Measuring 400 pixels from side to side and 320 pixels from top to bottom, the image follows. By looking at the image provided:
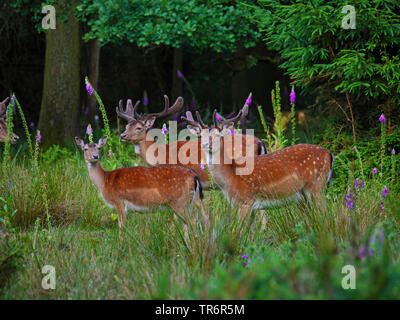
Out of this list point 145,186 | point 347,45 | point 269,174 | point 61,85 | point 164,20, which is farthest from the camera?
point 61,85

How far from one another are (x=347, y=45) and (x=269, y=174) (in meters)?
2.35

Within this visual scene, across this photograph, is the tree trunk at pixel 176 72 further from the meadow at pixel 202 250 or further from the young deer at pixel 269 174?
the young deer at pixel 269 174

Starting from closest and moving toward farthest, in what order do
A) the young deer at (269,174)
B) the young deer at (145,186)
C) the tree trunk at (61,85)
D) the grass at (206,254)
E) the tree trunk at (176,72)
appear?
the grass at (206,254) → the young deer at (145,186) → the young deer at (269,174) → the tree trunk at (61,85) → the tree trunk at (176,72)

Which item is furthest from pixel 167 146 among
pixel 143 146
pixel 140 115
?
pixel 140 115

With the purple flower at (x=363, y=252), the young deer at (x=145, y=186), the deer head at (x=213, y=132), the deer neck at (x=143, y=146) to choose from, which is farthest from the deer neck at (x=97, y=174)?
the purple flower at (x=363, y=252)

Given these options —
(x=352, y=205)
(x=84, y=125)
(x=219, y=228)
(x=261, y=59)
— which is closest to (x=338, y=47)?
(x=352, y=205)

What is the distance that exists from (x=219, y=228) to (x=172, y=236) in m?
0.45

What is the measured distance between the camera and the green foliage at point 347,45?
6.75 meters

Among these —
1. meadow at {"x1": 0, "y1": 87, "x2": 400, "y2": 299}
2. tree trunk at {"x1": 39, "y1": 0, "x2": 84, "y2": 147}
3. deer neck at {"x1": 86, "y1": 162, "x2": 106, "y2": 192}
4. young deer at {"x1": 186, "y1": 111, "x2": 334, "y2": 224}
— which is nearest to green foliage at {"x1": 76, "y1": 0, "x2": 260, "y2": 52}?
tree trunk at {"x1": 39, "y1": 0, "x2": 84, "y2": 147}

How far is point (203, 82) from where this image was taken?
76.8 feet

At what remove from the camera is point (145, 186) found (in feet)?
19.1

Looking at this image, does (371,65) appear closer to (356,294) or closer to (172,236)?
(172,236)

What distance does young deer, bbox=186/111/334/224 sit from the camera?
5.90 metres

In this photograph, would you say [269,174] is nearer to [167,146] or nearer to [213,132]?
[213,132]
